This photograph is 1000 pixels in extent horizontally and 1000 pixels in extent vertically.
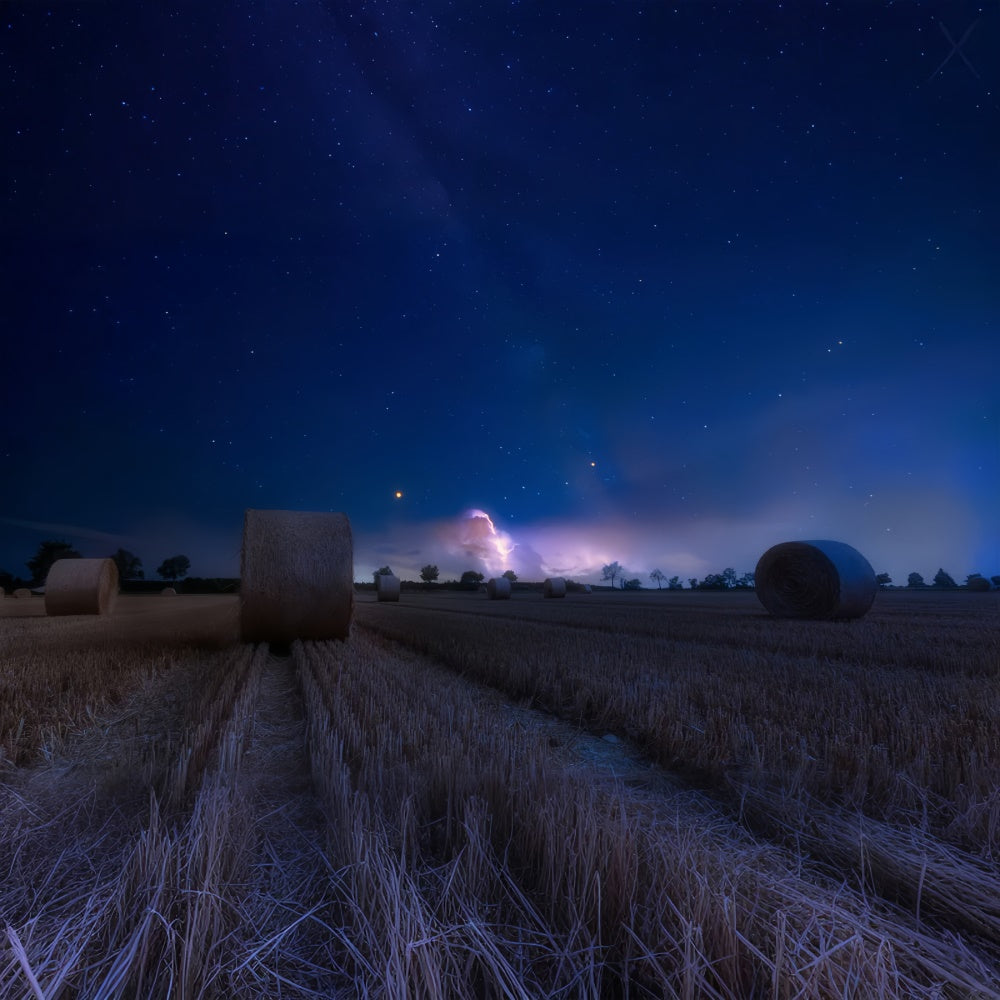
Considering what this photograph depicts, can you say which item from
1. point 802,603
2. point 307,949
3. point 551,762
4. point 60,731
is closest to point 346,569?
point 60,731

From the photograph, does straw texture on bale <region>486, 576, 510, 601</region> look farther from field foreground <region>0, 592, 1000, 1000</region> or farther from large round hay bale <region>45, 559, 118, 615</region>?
field foreground <region>0, 592, 1000, 1000</region>

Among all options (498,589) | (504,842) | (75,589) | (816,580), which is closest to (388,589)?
(498,589)

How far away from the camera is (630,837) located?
1.62 metres

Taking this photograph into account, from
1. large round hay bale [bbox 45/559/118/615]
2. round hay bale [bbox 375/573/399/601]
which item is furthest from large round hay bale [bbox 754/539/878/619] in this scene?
round hay bale [bbox 375/573/399/601]

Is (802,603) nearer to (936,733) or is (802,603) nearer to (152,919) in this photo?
(936,733)

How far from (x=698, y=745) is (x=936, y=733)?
1302 mm

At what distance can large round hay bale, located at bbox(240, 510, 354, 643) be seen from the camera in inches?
313

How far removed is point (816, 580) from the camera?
12.3 m

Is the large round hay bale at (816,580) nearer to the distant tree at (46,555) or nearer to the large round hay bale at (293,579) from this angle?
the large round hay bale at (293,579)

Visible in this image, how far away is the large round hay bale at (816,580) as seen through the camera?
39.0 ft

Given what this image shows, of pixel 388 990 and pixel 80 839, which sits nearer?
pixel 388 990

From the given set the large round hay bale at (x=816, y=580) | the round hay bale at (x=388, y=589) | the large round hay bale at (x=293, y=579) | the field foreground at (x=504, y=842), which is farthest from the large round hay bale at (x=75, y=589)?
the large round hay bale at (x=816, y=580)

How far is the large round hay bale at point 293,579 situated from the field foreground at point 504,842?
11.2 feet

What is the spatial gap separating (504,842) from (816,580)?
1272 cm
